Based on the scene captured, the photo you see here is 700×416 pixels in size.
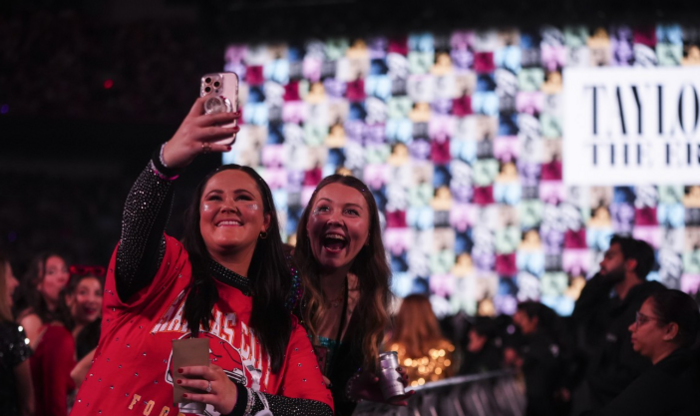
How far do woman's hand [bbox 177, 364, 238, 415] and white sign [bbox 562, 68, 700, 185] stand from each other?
7.89 metres

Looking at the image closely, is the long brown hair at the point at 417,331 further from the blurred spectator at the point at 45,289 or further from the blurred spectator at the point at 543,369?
the blurred spectator at the point at 543,369

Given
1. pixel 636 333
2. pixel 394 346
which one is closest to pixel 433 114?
pixel 394 346

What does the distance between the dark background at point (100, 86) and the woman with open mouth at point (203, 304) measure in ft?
26.8

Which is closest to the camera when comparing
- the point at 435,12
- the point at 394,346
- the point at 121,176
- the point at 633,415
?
the point at 633,415

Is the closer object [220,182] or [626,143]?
[220,182]

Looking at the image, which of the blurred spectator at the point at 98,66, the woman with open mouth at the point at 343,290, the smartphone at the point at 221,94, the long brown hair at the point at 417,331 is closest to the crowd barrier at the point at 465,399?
the long brown hair at the point at 417,331

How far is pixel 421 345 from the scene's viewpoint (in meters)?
5.38

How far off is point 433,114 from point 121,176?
481 centimetres

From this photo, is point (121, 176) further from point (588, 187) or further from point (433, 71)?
point (588, 187)

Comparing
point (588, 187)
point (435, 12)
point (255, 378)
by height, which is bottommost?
point (255, 378)

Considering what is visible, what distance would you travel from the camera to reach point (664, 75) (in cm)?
930

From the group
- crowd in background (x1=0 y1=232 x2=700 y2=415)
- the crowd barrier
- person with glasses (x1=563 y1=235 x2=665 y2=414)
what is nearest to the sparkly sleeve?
crowd in background (x1=0 y1=232 x2=700 y2=415)

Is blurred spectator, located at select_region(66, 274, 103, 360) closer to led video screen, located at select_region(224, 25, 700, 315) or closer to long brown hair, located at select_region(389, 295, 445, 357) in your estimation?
long brown hair, located at select_region(389, 295, 445, 357)

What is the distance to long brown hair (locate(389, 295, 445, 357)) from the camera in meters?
5.38
